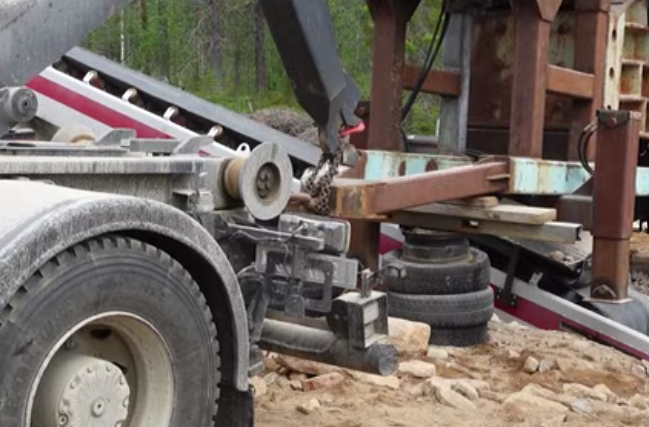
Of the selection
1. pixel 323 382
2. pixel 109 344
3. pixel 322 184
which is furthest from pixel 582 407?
pixel 109 344

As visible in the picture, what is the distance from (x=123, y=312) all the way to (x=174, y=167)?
0.70 m

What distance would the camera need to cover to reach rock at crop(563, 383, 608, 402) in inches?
202

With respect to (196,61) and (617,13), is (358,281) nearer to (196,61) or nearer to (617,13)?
(617,13)

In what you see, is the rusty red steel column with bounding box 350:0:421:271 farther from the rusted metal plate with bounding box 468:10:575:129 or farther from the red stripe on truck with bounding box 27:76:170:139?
the red stripe on truck with bounding box 27:76:170:139

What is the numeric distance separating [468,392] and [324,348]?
4.54 feet

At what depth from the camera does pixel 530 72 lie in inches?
242

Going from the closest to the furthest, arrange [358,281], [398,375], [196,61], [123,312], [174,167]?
[123,312] < [174,167] < [358,281] < [398,375] < [196,61]

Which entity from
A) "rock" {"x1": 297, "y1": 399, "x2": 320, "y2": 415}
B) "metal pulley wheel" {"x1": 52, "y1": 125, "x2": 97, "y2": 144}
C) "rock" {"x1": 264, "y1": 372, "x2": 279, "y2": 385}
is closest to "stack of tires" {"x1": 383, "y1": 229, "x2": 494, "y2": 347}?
"rock" {"x1": 264, "y1": 372, "x2": 279, "y2": 385}

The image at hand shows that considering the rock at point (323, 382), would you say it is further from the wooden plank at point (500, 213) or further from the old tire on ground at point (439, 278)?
the wooden plank at point (500, 213)

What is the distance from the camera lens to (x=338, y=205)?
521 centimetres

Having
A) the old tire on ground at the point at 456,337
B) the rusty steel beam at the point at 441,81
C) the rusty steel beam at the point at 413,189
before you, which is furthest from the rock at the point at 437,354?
the rusty steel beam at the point at 441,81

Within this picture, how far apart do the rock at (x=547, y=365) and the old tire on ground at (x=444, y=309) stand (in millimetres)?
533

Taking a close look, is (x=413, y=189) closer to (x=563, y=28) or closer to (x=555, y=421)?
(x=555, y=421)

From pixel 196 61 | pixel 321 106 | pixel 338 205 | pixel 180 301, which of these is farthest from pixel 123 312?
pixel 196 61
